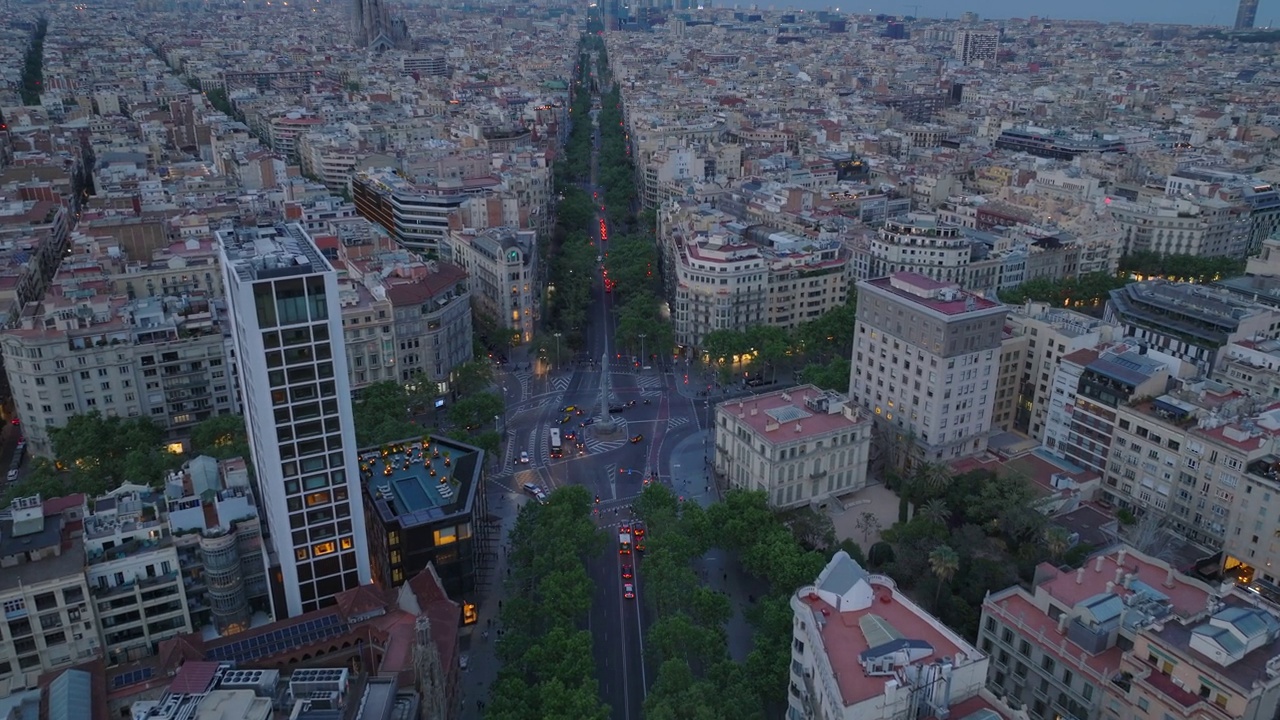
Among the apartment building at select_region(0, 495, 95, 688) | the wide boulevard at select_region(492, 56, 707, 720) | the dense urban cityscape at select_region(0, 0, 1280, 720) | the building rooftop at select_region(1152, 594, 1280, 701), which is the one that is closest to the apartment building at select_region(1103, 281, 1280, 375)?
the dense urban cityscape at select_region(0, 0, 1280, 720)

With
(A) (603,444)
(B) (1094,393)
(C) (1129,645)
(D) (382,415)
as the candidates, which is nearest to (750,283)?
(A) (603,444)

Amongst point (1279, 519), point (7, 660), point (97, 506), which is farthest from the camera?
point (1279, 519)

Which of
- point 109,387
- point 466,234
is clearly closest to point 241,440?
point 109,387

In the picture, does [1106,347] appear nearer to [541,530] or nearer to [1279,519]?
[1279,519]

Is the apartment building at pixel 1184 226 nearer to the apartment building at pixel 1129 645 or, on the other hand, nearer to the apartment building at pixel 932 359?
the apartment building at pixel 932 359

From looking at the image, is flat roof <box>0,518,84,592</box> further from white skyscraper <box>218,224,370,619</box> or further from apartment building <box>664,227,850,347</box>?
apartment building <box>664,227,850,347</box>

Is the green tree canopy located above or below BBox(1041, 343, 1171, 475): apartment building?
below

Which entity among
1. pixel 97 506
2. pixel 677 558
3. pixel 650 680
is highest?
pixel 97 506
